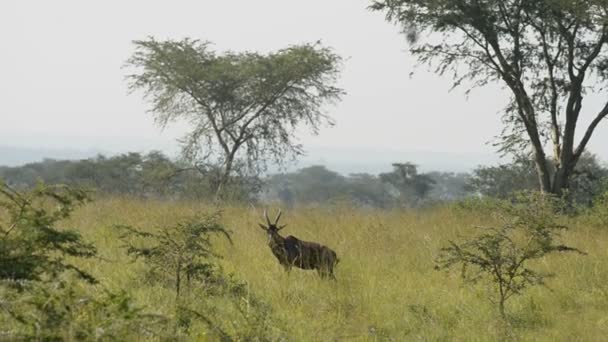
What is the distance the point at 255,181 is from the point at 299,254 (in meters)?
18.2

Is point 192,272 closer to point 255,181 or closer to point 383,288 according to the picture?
point 383,288

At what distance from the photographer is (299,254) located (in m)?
6.62

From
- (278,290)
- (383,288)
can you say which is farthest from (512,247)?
(278,290)

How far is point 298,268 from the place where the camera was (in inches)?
276

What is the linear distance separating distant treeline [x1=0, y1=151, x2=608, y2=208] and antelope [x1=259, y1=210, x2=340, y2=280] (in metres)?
1.91

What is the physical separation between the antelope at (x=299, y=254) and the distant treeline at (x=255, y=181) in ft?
6.25

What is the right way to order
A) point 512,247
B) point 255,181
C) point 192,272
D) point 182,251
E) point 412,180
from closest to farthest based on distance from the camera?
1. point 182,251
2. point 192,272
3. point 512,247
4. point 255,181
5. point 412,180

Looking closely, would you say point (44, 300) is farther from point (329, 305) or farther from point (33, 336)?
point (329, 305)

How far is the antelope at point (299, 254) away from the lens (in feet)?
21.7

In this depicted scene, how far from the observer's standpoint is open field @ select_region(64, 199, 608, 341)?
200 inches

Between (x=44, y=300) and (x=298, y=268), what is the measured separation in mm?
4503

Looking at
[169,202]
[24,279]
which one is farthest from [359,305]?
[169,202]

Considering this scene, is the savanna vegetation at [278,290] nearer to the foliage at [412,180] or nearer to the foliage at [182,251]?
the foliage at [182,251]

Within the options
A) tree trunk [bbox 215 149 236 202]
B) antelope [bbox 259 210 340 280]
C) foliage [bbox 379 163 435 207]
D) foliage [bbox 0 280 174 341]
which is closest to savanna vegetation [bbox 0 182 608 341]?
foliage [bbox 0 280 174 341]
